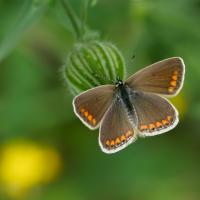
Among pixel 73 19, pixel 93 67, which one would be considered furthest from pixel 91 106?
pixel 73 19

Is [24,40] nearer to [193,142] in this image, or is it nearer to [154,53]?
[154,53]

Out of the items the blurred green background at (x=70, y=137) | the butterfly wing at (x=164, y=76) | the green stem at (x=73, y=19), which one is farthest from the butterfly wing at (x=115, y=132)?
the blurred green background at (x=70, y=137)

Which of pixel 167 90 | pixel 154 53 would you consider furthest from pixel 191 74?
pixel 167 90

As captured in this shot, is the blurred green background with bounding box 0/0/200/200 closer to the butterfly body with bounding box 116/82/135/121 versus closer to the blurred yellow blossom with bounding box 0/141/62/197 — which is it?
the blurred yellow blossom with bounding box 0/141/62/197

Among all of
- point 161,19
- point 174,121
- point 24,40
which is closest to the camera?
point 174,121

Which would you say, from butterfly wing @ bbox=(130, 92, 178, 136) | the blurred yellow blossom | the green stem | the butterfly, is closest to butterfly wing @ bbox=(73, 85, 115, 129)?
the butterfly

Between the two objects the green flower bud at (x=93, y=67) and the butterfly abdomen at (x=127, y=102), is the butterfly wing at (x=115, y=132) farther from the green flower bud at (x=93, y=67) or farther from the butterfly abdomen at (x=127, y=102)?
the green flower bud at (x=93, y=67)

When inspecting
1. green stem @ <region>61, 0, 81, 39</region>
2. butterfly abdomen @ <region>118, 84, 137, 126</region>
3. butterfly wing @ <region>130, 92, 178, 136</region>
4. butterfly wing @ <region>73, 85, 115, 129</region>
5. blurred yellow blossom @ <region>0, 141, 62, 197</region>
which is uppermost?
green stem @ <region>61, 0, 81, 39</region>
